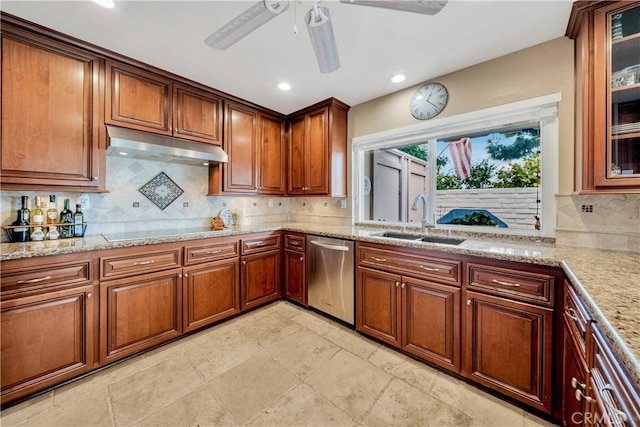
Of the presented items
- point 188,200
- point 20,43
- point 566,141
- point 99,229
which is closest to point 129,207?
point 99,229

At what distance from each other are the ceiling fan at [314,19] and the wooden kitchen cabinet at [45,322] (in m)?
1.77

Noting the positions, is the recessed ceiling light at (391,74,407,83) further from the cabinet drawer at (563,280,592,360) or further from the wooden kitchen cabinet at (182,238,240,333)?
the wooden kitchen cabinet at (182,238,240,333)

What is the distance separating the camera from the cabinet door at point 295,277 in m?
2.93

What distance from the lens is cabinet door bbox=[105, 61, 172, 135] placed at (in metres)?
2.12

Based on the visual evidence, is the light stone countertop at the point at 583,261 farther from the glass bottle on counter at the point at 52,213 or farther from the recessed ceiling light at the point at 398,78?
the recessed ceiling light at the point at 398,78

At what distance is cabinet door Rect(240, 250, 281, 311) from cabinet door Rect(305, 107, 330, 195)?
3.17ft

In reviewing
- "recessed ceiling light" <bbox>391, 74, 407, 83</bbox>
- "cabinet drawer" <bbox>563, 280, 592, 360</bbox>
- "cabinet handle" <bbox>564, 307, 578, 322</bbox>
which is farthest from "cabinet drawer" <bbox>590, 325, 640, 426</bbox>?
"recessed ceiling light" <bbox>391, 74, 407, 83</bbox>

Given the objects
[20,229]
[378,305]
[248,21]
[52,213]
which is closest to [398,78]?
[248,21]

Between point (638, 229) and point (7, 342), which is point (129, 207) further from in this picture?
point (638, 229)

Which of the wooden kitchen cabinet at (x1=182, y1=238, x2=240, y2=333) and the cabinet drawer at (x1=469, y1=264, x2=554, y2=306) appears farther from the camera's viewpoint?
the wooden kitchen cabinet at (x1=182, y1=238, x2=240, y2=333)

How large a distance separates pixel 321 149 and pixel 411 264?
5.87ft

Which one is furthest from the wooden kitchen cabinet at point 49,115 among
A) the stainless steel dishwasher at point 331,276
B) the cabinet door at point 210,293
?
the stainless steel dishwasher at point 331,276

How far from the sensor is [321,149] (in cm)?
314

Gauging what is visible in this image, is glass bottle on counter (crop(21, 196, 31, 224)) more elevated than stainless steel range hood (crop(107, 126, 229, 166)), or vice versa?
stainless steel range hood (crop(107, 126, 229, 166))
